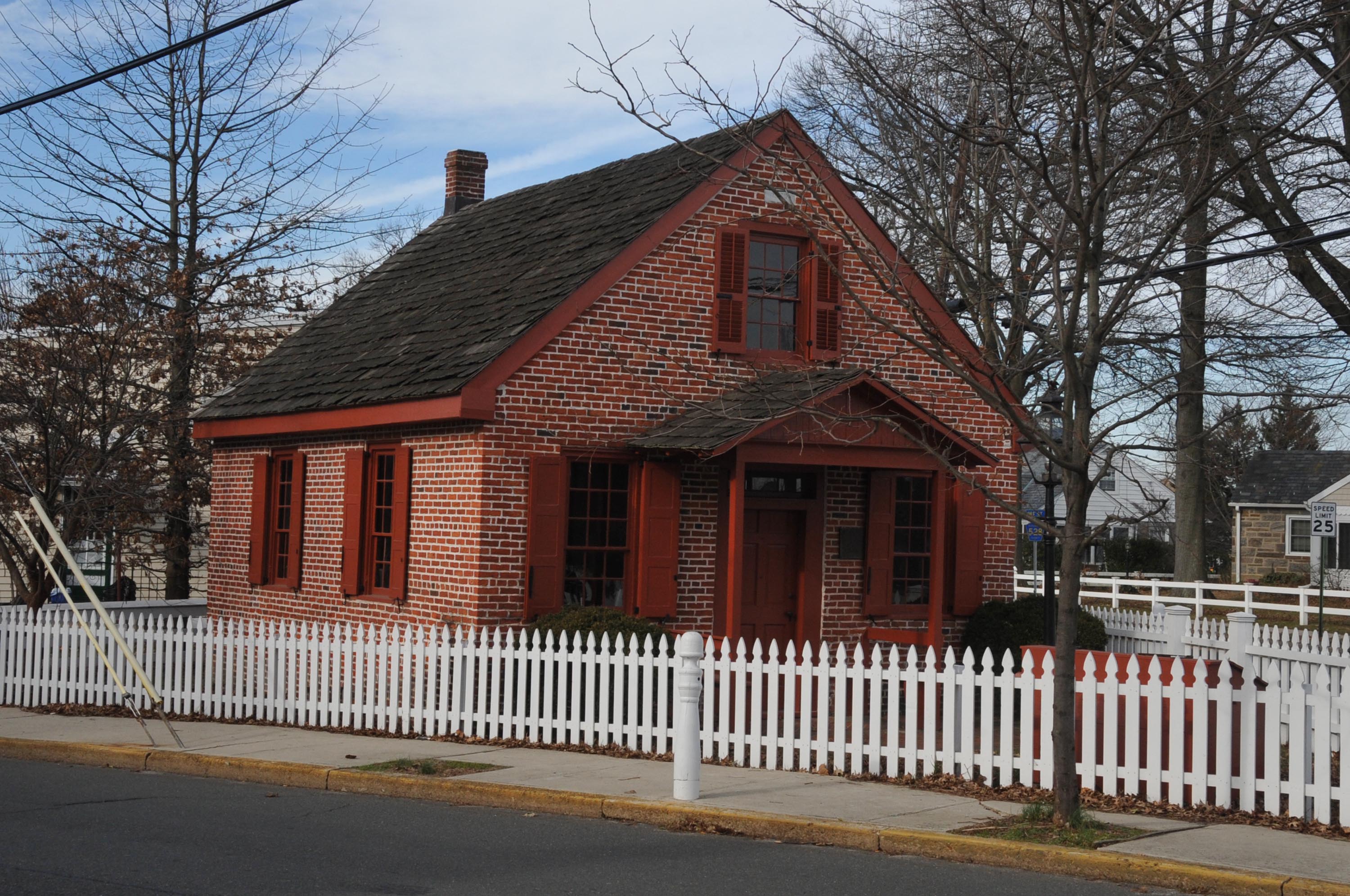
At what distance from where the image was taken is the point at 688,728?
9.52m

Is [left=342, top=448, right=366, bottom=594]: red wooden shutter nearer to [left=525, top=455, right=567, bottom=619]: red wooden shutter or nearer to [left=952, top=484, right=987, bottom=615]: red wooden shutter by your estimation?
[left=525, top=455, right=567, bottom=619]: red wooden shutter

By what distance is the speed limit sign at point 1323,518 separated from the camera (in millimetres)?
23250

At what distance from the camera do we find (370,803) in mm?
9984

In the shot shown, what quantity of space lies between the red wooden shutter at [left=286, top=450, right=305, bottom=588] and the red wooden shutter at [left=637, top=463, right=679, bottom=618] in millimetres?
4709

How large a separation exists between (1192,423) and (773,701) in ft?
62.7

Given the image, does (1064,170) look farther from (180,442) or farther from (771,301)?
(180,442)

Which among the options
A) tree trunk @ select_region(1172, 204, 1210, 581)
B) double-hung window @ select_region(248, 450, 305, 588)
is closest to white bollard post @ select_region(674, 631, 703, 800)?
double-hung window @ select_region(248, 450, 305, 588)

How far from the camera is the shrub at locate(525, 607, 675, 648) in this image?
1350 cm

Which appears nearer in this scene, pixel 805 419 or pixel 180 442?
pixel 805 419

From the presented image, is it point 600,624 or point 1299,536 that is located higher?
point 1299,536

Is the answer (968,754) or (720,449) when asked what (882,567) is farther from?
(968,754)

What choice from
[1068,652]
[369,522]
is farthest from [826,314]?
[1068,652]

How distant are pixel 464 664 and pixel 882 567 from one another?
17.7ft

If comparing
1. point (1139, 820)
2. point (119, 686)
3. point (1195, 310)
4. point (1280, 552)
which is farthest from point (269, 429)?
point (1280, 552)
